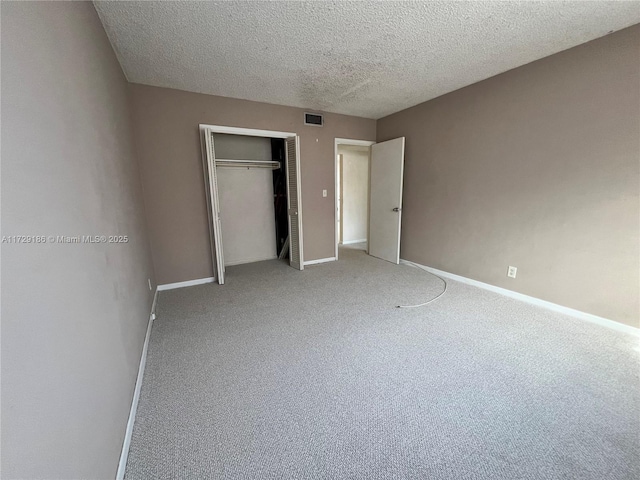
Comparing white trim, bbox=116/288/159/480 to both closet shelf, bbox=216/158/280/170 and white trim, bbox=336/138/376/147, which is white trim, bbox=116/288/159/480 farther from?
white trim, bbox=336/138/376/147

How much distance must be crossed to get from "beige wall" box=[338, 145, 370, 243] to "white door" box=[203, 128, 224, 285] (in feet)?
10.7

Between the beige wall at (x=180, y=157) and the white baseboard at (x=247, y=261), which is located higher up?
the beige wall at (x=180, y=157)

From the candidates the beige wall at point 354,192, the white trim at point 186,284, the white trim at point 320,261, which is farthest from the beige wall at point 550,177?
the white trim at point 186,284

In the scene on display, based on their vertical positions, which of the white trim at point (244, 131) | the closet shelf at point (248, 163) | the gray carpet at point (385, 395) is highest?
the white trim at point (244, 131)

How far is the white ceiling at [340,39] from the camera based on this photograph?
183 cm

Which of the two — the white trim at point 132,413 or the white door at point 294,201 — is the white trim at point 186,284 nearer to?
the white trim at point 132,413

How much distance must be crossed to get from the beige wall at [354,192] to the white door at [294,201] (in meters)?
2.14

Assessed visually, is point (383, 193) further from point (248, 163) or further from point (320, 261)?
point (248, 163)

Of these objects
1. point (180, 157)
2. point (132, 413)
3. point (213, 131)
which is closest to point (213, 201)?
point (180, 157)

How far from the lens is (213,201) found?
334 centimetres

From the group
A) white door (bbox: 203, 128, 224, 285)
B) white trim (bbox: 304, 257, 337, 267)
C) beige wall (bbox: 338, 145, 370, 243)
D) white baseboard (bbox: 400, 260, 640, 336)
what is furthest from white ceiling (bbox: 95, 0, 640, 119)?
beige wall (bbox: 338, 145, 370, 243)

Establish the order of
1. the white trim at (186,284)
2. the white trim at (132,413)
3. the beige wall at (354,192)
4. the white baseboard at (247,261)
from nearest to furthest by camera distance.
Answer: the white trim at (132,413) → the white trim at (186,284) → the white baseboard at (247,261) → the beige wall at (354,192)

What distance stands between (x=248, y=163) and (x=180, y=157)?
1203 millimetres

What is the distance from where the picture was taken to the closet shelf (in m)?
4.07
